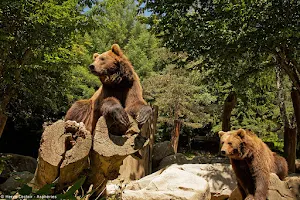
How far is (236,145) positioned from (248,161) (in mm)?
353

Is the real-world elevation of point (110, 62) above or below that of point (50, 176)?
above

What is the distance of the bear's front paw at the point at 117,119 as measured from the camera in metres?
3.11

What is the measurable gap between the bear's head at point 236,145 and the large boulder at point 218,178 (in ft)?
8.39

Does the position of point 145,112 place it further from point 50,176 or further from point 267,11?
point 267,11

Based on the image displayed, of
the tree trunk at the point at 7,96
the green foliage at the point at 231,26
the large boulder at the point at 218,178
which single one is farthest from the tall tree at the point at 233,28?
the tree trunk at the point at 7,96

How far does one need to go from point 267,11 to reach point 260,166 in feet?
15.0

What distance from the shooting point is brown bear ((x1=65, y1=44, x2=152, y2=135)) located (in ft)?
10.8

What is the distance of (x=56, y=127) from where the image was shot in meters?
3.22

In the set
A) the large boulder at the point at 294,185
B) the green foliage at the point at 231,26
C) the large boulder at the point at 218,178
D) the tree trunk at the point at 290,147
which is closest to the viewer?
the large boulder at the point at 294,185

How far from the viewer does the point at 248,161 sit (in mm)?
5539

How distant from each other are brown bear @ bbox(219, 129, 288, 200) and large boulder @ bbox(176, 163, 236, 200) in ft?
6.84

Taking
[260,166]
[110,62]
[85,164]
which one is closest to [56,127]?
[85,164]

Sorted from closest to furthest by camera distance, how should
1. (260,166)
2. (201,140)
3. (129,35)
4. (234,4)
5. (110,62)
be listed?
(110,62) < (260,166) < (234,4) < (201,140) < (129,35)

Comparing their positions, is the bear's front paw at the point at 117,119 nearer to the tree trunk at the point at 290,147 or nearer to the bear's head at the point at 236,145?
the bear's head at the point at 236,145
